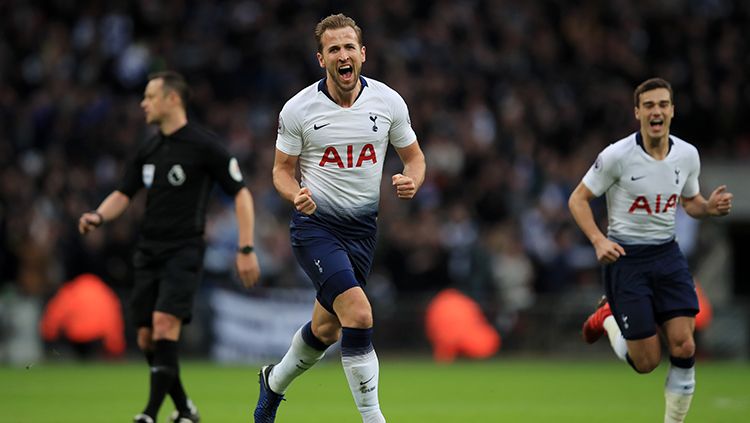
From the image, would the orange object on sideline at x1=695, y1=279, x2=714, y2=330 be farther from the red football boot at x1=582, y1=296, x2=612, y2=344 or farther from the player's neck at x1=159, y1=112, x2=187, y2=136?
the player's neck at x1=159, y1=112, x2=187, y2=136

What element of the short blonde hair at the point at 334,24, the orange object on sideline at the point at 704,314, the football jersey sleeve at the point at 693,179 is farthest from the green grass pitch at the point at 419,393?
the short blonde hair at the point at 334,24

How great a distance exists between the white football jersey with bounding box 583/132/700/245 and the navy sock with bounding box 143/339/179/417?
11.5 ft

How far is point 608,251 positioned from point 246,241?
2870 millimetres

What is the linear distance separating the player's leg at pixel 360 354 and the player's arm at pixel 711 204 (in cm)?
310

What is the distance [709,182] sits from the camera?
2288cm

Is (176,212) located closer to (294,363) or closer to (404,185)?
(294,363)

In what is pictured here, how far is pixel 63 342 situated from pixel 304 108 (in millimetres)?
11677

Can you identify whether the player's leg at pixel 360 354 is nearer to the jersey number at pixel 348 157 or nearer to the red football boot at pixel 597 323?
the jersey number at pixel 348 157

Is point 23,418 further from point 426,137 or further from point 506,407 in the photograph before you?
point 426,137

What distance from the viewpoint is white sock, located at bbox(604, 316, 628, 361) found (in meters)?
10.5

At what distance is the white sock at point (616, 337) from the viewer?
34.4 feet

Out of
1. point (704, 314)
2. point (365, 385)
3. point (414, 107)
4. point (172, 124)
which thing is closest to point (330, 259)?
point (365, 385)

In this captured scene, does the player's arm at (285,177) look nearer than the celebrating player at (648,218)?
Yes

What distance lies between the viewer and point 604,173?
32.7 feet
